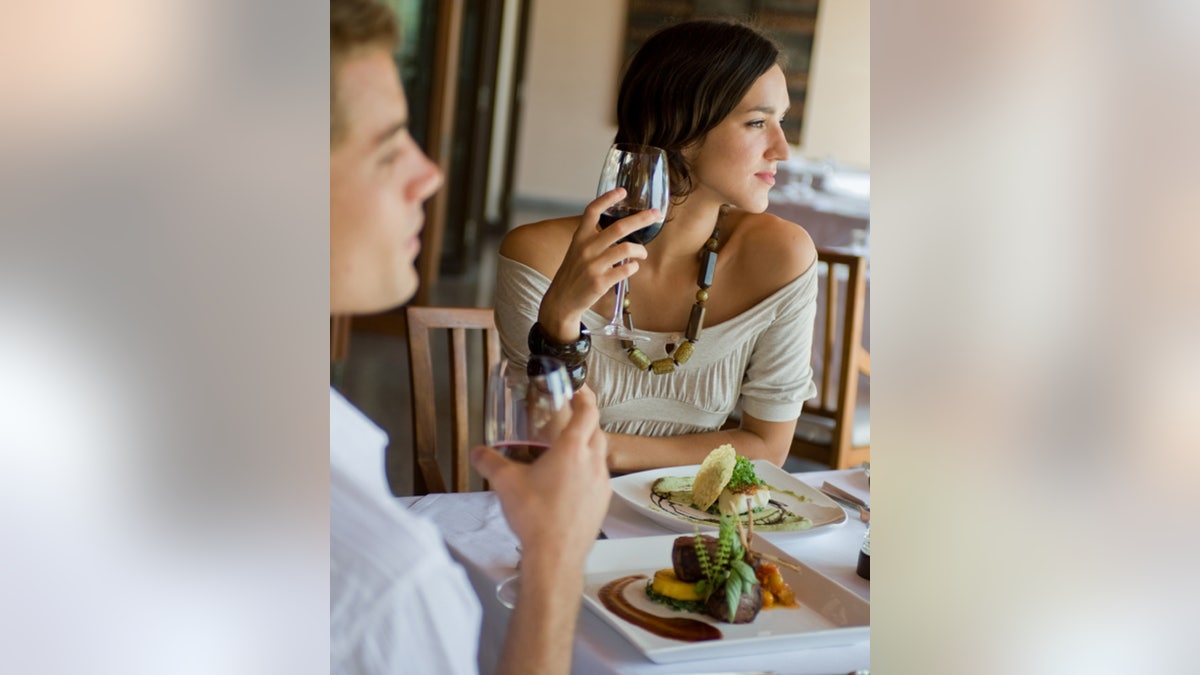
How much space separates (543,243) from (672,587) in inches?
10.4

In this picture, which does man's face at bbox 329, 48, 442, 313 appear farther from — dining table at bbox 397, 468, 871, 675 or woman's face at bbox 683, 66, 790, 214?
woman's face at bbox 683, 66, 790, 214

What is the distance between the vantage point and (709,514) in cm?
72

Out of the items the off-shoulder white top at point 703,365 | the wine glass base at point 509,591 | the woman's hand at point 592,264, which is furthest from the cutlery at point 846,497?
the wine glass base at point 509,591

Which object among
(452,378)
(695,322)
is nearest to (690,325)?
(695,322)

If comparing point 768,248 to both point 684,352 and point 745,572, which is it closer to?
point 684,352

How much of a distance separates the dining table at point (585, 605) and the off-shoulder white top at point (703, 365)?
2.9 inches

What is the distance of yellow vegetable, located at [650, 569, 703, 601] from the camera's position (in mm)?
676

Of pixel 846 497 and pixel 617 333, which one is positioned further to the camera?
pixel 846 497

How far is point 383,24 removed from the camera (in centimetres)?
48
